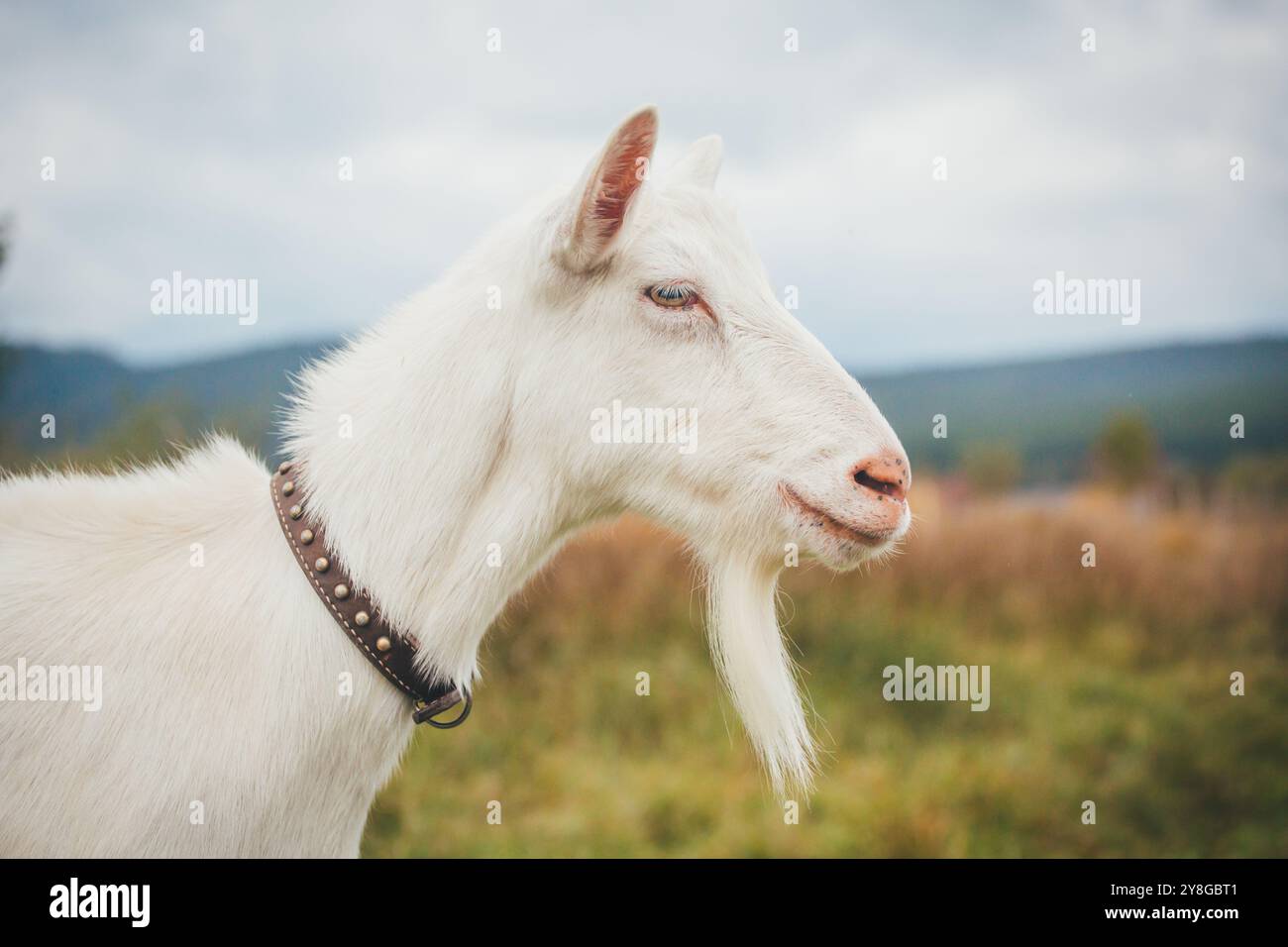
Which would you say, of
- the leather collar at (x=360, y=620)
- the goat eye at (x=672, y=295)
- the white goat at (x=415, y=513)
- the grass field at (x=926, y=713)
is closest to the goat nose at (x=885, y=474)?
the white goat at (x=415, y=513)

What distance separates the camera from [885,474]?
6.61 feet

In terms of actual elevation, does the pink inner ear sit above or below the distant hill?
above

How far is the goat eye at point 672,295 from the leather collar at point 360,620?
949mm

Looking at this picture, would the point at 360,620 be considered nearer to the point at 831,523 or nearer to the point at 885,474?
the point at 831,523

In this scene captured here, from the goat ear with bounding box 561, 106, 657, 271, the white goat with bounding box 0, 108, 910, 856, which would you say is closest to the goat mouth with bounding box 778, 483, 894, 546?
the white goat with bounding box 0, 108, 910, 856

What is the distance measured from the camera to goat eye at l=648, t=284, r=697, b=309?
2.10m

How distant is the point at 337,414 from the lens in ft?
7.04

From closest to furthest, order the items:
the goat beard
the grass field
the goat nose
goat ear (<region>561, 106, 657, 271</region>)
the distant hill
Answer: goat ear (<region>561, 106, 657, 271</region>), the goat nose, the goat beard, the grass field, the distant hill

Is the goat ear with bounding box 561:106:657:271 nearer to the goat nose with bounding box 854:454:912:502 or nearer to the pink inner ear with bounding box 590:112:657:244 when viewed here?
the pink inner ear with bounding box 590:112:657:244

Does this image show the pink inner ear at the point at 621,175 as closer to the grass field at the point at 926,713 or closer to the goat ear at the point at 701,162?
the goat ear at the point at 701,162

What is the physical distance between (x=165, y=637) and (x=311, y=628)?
346 millimetres

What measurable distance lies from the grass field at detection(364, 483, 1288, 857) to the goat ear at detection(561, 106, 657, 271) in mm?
2715

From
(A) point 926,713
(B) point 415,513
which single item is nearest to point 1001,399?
(A) point 926,713

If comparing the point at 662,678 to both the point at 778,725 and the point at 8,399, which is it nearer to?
the point at 778,725
